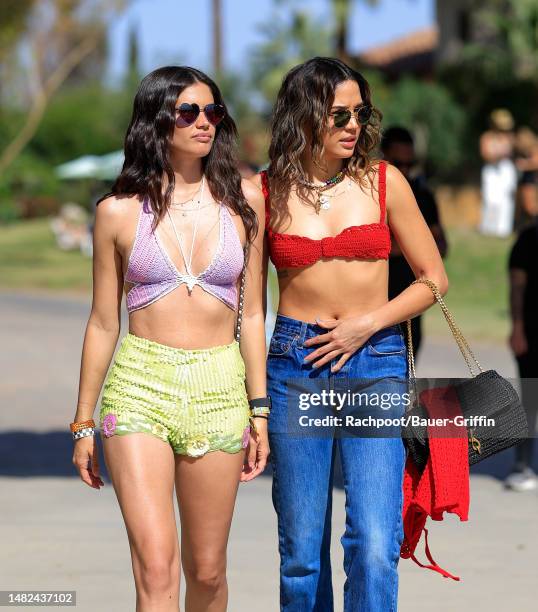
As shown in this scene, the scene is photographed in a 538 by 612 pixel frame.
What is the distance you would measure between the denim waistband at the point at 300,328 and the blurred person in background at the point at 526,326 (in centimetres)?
375

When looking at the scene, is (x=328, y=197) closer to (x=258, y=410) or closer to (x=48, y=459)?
(x=258, y=410)

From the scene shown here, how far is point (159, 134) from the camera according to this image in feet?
13.5

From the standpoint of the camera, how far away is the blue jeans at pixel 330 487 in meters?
4.11

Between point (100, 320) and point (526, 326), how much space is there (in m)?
4.32

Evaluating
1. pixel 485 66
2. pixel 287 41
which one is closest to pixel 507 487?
pixel 485 66

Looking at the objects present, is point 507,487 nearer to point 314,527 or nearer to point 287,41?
point 314,527

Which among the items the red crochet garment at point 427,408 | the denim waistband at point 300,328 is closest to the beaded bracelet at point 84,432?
the denim waistband at point 300,328

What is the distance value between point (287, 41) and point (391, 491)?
35.1m

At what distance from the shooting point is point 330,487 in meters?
4.28

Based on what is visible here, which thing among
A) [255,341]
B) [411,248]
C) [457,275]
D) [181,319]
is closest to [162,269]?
[181,319]

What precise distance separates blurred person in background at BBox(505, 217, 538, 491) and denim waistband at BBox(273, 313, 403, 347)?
3.75 m

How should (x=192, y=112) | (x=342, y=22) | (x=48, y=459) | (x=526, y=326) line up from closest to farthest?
1. (x=192, y=112)
2. (x=526, y=326)
3. (x=48, y=459)
4. (x=342, y=22)

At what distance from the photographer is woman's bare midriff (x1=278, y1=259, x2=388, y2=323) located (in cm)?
421

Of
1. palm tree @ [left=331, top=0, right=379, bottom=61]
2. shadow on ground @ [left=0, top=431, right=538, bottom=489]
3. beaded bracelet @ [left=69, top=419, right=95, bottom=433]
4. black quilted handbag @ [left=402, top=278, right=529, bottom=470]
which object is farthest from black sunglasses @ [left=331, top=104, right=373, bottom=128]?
palm tree @ [left=331, top=0, right=379, bottom=61]
